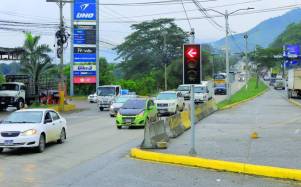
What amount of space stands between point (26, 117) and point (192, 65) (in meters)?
7.22

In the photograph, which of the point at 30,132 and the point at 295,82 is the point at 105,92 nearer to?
the point at 295,82

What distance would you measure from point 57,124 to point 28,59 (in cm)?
4250

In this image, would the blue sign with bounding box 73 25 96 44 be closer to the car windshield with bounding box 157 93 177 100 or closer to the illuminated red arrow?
the car windshield with bounding box 157 93 177 100

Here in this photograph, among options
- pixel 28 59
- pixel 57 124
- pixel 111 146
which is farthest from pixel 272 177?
pixel 28 59

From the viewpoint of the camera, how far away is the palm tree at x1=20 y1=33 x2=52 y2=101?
6316 cm

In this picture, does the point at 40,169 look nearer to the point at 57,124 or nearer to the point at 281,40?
the point at 57,124

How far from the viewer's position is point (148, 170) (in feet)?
49.1

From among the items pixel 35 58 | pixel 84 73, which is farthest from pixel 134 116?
pixel 84 73

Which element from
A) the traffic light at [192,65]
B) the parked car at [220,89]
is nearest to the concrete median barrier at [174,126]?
the traffic light at [192,65]

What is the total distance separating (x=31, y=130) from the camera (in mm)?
19250

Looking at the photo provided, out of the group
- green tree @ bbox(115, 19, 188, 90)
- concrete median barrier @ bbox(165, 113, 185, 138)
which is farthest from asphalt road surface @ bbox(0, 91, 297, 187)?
green tree @ bbox(115, 19, 188, 90)

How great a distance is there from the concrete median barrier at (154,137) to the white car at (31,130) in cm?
355

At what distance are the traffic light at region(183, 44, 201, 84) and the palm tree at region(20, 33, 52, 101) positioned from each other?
48.1 meters

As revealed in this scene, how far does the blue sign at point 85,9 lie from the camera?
68.9m
